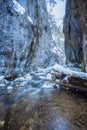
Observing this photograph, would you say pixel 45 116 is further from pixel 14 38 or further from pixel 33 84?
pixel 14 38

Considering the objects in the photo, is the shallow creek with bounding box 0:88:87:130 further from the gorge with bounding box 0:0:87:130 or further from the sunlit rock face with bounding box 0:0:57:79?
the sunlit rock face with bounding box 0:0:57:79

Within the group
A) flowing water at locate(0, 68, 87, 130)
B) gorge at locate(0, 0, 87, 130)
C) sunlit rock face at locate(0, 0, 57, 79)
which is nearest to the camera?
flowing water at locate(0, 68, 87, 130)

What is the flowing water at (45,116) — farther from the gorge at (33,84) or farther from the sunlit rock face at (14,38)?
the sunlit rock face at (14,38)

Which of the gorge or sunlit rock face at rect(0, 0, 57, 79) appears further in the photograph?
sunlit rock face at rect(0, 0, 57, 79)

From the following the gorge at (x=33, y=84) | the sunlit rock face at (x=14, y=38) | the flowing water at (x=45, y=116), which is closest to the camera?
the flowing water at (x=45, y=116)

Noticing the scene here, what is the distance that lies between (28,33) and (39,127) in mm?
16176

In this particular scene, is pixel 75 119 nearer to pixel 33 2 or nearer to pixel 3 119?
pixel 3 119

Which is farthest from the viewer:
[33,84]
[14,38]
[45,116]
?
[14,38]

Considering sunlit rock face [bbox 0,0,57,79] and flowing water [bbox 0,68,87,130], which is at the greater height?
sunlit rock face [bbox 0,0,57,79]

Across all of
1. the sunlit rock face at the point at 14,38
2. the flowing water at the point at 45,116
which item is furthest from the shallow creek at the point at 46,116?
the sunlit rock face at the point at 14,38

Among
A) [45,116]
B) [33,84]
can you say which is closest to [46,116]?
[45,116]

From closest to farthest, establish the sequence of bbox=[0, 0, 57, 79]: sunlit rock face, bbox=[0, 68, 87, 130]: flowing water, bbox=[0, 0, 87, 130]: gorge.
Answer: bbox=[0, 68, 87, 130]: flowing water
bbox=[0, 0, 87, 130]: gorge
bbox=[0, 0, 57, 79]: sunlit rock face

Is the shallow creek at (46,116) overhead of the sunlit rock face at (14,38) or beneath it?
beneath

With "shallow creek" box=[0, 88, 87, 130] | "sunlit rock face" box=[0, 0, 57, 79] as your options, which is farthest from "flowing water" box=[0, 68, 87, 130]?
"sunlit rock face" box=[0, 0, 57, 79]
